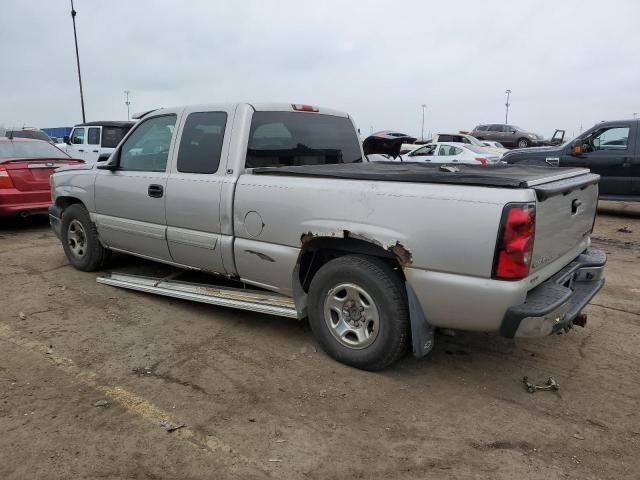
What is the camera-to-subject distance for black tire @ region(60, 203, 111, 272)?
569cm

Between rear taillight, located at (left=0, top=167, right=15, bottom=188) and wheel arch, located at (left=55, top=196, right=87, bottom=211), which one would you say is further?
rear taillight, located at (left=0, top=167, right=15, bottom=188)

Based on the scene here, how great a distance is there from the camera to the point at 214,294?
451cm

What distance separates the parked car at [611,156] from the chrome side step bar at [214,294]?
864 centimetres

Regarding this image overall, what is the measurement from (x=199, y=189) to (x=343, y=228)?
150 cm

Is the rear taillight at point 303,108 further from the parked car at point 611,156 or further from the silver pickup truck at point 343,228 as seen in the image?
the parked car at point 611,156

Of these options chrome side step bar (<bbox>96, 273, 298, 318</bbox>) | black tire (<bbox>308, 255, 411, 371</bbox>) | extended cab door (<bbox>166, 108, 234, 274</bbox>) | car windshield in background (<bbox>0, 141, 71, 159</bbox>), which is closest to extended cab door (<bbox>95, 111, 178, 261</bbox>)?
extended cab door (<bbox>166, 108, 234, 274</bbox>)

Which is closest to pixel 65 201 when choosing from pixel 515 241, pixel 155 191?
pixel 155 191

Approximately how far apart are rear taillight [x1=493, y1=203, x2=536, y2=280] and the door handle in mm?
3035

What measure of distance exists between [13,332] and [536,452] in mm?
4004

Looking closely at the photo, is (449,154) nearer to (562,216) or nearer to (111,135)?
(111,135)

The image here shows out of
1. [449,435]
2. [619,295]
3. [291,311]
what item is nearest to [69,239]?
[291,311]

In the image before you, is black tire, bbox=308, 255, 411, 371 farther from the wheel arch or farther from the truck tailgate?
the wheel arch

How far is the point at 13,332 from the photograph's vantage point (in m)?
4.31

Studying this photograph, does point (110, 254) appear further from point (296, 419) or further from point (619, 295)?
point (619, 295)
